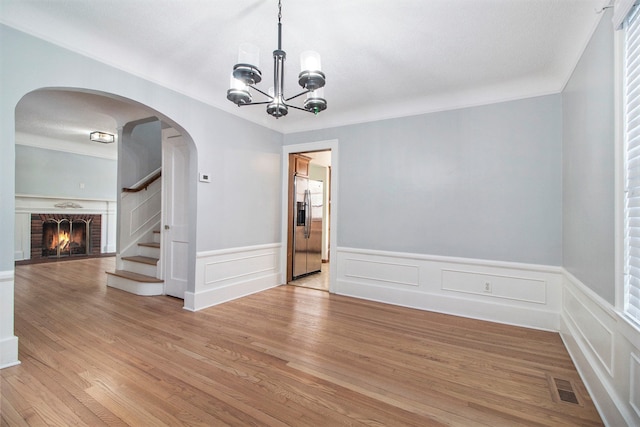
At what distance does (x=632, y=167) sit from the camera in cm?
143

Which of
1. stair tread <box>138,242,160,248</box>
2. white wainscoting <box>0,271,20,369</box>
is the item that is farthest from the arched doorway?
white wainscoting <box>0,271,20,369</box>

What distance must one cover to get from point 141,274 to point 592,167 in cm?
531

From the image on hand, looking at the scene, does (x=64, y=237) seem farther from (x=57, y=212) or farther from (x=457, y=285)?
(x=457, y=285)

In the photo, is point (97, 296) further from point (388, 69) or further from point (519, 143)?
point (519, 143)

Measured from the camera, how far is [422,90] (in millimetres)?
3281

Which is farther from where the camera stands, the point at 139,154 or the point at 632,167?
the point at 139,154

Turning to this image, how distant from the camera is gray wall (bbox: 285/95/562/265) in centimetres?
292

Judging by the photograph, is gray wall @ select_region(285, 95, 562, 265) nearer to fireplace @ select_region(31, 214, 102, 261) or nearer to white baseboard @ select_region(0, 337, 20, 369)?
white baseboard @ select_region(0, 337, 20, 369)

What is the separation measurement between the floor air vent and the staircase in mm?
4304

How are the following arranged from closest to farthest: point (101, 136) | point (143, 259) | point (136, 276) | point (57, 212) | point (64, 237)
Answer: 1. point (136, 276)
2. point (143, 259)
3. point (101, 136)
4. point (57, 212)
5. point (64, 237)

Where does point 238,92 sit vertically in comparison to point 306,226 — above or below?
above

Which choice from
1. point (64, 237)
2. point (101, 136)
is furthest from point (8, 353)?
point (64, 237)

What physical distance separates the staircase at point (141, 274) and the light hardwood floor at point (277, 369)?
1.47 ft

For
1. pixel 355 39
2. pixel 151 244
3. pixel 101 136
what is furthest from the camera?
pixel 101 136
